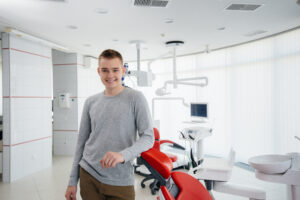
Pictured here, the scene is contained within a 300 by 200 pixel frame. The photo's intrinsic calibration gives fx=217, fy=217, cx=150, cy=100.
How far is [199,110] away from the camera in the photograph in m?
4.52

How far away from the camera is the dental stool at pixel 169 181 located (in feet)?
3.26

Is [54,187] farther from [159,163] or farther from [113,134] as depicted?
[159,163]

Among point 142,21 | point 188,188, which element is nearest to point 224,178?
point 188,188

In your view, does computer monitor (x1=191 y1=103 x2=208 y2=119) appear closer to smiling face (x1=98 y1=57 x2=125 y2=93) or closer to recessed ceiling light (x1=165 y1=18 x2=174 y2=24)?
recessed ceiling light (x1=165 y1=18 x2=174 y2=24)

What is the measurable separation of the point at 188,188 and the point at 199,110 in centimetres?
348

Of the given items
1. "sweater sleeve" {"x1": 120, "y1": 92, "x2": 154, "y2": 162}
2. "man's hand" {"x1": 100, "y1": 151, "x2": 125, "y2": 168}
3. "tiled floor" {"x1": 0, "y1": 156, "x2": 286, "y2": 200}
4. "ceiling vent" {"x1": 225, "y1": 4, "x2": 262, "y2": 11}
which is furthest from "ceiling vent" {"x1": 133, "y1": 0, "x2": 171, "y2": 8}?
"tiled floor" {"x1": 0, "y1": 156, "x2": 286, "y2": 200}

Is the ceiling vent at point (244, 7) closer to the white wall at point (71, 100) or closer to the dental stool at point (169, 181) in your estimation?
the dental stool at point (169, 181)

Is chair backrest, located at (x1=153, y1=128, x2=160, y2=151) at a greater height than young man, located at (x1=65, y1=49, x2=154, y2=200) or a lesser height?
lesser

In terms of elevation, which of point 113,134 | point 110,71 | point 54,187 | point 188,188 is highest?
point 110,71

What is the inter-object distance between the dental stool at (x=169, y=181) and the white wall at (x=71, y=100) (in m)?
4.90

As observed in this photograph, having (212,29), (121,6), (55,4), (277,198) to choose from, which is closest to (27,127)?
(55,4)

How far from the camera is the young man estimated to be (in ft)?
3.63

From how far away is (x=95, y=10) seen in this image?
9.61ft

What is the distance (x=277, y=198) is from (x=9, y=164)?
4298 millimetres
